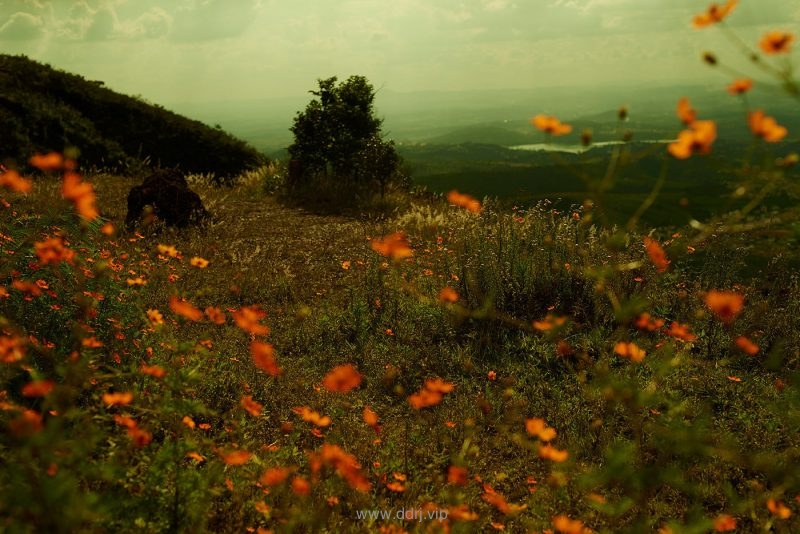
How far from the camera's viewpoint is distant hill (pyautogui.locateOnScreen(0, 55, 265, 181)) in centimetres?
1355

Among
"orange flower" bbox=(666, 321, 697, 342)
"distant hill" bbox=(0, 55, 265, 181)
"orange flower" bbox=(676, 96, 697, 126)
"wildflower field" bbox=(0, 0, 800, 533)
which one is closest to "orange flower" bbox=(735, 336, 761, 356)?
"wildflower field" bbox=(0, 0, 800, 533)

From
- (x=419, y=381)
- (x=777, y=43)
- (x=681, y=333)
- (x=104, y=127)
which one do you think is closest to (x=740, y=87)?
(x=777, y=43)

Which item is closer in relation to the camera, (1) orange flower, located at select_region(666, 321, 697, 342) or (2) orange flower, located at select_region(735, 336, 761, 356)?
(2) orange flower, located at select_region(735, 336, 761, 356)

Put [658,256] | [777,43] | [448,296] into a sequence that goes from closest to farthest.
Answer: [777,43] < [448,296] < [658,256]

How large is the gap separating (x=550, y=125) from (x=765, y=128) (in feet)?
1.99

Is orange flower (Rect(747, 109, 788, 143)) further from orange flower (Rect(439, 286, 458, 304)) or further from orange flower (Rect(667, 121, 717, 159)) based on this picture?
orange flower (Rect(439, 286, 458, 304))

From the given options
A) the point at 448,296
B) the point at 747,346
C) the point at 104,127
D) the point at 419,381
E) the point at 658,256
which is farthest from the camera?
the point at 104,127

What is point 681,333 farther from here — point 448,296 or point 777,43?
point 777,43

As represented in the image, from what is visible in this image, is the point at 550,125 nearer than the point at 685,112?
No

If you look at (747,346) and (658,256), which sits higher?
(658,256)

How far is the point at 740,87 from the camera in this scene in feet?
5.08

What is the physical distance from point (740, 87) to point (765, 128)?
5.3 inches

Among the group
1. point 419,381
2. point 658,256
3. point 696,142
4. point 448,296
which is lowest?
point 419,381

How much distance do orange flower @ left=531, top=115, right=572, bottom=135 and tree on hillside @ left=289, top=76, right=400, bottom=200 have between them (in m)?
11.6
